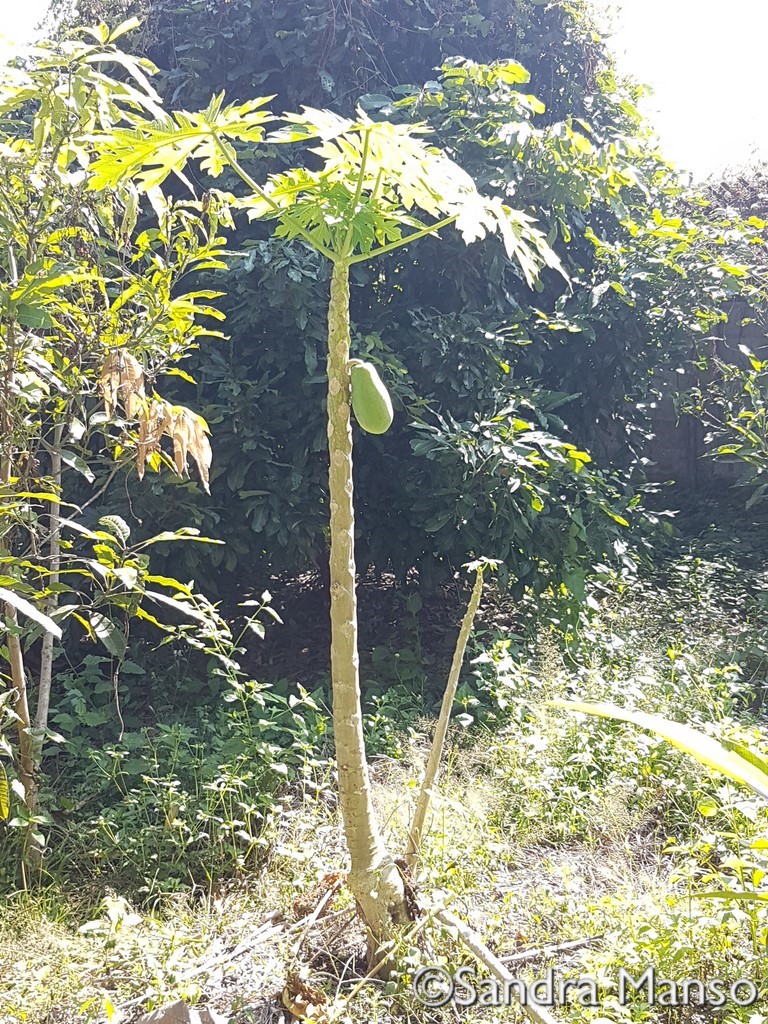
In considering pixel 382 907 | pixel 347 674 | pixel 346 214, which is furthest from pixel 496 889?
pixel 346 214

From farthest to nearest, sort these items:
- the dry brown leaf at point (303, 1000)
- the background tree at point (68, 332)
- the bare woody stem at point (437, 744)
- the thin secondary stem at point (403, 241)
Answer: the background tree at point (68, 332)
the bare woody stem at point (437, 744)
the dry brown leaf at point (303, 1000)
the thin secondary stem at point (403, 241)

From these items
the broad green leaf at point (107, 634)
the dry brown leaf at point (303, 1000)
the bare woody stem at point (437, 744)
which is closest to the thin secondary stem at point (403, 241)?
the bare woody stem at point (437, 744)

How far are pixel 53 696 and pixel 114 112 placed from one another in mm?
2288

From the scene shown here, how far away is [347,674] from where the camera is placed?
58.6 inches

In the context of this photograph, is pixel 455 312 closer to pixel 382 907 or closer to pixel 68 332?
pixel 68 332

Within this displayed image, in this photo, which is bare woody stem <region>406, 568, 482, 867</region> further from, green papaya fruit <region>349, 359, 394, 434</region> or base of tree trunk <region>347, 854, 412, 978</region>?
green papaya fruit <region>349, 359, 394, 434</region>

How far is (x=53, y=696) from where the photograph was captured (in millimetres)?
3318

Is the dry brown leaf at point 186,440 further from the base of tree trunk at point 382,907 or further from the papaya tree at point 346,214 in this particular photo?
the base of tree trunk at point 382,907

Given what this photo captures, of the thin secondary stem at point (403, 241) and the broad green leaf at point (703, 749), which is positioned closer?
the broad green leaf at point (703, 749)

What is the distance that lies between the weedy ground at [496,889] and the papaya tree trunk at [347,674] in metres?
0.10

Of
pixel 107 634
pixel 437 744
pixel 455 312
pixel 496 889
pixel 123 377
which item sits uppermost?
pixel 455 312

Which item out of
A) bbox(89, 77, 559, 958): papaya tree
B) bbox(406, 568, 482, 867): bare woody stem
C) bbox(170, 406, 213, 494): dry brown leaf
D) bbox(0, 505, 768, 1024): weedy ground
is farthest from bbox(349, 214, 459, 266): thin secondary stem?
bbox(0, 505, 768, 1024): weedy ground

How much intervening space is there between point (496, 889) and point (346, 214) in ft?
5.16

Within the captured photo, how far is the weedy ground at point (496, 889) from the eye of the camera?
160 cm
